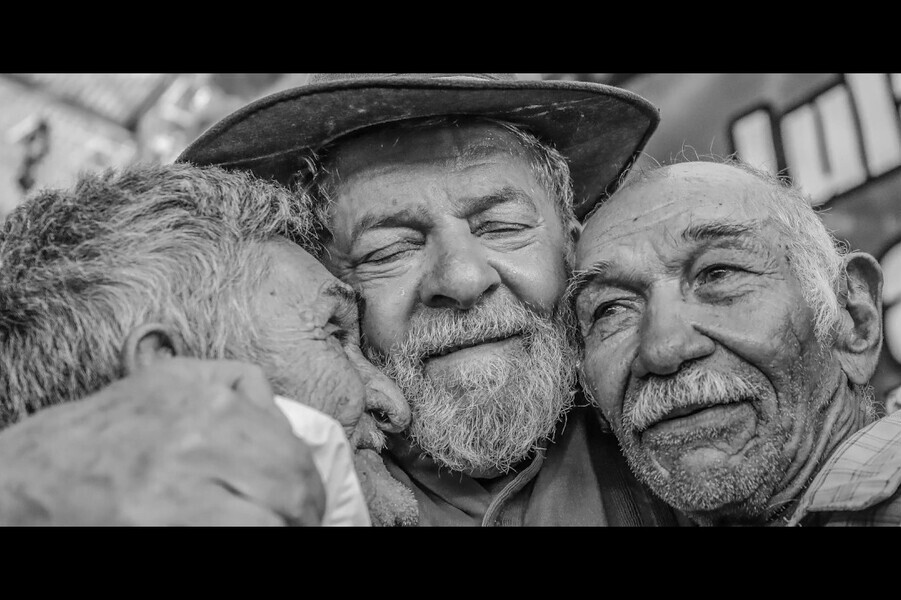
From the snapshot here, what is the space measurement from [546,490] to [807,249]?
888mm

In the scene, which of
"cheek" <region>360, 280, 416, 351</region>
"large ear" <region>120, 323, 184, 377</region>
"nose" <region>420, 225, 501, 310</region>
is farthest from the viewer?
"cheek" <region>360, 280, 416, 351</region>

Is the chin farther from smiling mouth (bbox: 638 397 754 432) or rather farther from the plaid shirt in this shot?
the plaid shirt

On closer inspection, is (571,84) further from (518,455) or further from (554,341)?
(518,455)

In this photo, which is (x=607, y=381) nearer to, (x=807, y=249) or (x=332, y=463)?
(x=807, y=249)

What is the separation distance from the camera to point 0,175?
5.49 m

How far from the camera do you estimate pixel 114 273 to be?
5.51 feet

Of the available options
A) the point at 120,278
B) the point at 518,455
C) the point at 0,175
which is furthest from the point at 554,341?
the point at 0,175

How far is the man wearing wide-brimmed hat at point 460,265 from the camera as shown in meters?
2.16

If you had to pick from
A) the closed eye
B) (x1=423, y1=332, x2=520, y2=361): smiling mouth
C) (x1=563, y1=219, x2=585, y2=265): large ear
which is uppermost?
the closed eye

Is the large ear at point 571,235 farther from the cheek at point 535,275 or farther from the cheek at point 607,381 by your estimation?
the cheek at point 607,381

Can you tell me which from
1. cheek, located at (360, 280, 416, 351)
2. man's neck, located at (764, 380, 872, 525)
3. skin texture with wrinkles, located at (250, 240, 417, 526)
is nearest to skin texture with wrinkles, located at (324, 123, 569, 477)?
cheek, located at (360, 280, 416, 351)

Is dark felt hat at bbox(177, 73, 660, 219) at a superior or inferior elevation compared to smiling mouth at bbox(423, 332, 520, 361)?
superior

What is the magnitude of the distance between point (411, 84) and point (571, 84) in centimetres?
46

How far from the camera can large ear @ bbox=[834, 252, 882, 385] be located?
208 centimetres
